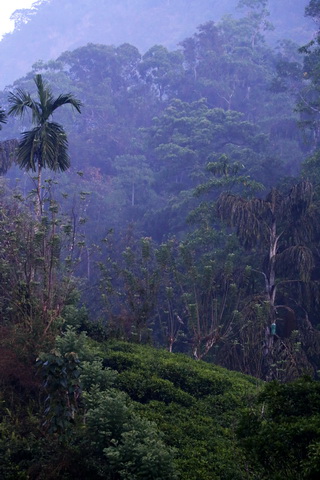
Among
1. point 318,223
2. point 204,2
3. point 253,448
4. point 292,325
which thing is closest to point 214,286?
point 292,325

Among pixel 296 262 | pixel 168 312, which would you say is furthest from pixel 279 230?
pixel 168 312

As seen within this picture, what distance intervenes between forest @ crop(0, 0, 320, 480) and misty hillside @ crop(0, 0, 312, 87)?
3523 cm

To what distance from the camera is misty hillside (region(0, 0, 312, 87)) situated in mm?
64000

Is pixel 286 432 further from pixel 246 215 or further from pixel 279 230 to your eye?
pixel 279 230

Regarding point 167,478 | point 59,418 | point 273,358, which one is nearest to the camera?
point 167,478

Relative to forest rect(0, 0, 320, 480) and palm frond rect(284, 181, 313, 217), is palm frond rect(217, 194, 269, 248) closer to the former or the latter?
forest rect(0, 0, 320, 480)

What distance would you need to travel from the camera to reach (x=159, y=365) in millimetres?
9711

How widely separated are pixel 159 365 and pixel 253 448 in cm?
442

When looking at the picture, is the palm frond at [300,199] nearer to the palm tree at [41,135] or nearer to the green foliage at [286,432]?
the palm tree at [41,135]

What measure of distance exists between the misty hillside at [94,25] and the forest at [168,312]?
3523 centimetres

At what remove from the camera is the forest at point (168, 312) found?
6.39 metres

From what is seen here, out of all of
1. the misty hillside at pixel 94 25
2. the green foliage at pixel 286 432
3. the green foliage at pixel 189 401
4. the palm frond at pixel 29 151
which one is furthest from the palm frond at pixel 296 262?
the misty hillside at pixel 94 25

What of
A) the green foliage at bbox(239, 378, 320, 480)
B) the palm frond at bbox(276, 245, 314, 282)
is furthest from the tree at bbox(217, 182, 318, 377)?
the green foliage at bbox(239, 378, 320, 480)

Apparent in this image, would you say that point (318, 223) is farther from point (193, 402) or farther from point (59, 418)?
point (59, 418)
